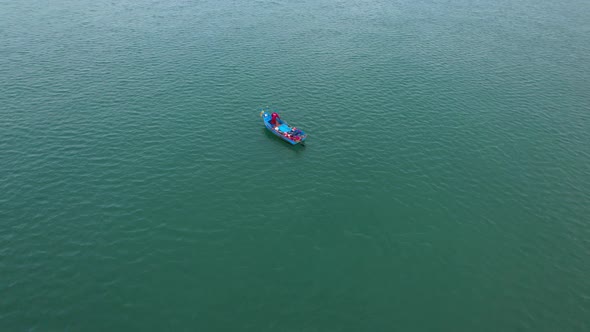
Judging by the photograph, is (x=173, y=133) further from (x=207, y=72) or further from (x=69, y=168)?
(x=207, y=72)

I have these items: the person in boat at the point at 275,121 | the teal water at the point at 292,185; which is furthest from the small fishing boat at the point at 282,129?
the teal water at the point at 292,185

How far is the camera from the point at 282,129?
82125 mm

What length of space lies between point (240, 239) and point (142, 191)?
71.4 feet

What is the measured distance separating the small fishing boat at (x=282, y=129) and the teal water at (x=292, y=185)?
2.46m

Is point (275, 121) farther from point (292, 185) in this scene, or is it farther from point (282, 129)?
point (292, 185)

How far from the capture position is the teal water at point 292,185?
5072cm

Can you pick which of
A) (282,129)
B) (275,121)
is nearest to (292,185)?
Answer: (282,129)

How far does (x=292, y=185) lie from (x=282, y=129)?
16.2 meters

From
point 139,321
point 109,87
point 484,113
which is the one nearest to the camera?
point 139,321

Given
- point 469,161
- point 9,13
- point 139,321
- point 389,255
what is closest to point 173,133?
point 139,321

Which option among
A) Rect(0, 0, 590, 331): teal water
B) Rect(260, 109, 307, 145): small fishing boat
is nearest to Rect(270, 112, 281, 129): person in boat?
Rect(260, 109, 307, 145): small fishing boat

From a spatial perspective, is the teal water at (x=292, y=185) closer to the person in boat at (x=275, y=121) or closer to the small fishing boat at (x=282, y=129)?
the small fishing boat at (x=282, y=129)

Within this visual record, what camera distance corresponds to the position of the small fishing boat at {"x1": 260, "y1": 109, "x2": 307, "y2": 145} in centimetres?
7941

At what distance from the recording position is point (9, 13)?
491ft
